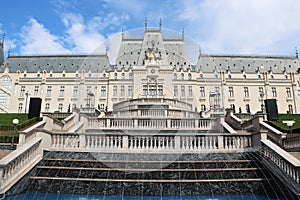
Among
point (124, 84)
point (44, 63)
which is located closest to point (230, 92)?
point (124, 84)

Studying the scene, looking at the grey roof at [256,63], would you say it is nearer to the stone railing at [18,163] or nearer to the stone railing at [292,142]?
the stone railing at [292,142]

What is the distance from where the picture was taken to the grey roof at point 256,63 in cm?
5862

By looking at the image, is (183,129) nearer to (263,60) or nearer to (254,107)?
(254,107)

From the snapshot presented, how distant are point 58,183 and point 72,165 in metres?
0.88

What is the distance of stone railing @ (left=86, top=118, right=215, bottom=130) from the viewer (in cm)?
1536

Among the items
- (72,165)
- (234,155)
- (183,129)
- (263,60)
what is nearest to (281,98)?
(263,60)

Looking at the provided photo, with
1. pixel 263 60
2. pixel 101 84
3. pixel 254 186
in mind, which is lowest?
pixel 254 186

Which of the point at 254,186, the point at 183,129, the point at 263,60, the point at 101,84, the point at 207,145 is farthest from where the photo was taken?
the point at 263,60

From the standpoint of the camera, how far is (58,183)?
8.02 m

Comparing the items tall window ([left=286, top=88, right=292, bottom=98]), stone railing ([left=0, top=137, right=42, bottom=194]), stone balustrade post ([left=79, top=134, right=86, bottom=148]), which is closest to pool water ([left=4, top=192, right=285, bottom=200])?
stone railing ([left=0, top=137, right=42, bottom=194])

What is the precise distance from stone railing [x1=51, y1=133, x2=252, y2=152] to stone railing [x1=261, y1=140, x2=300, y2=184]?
1.11 meters

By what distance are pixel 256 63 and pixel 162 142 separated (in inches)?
2293

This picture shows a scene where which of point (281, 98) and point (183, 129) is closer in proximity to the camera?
point (183, 129)

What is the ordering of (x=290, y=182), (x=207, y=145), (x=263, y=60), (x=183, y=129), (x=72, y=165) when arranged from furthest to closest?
(x=263, y=60), (x=183, y=129), (x=207, y=145), (x=72, y=165), (x=290, y=182)
